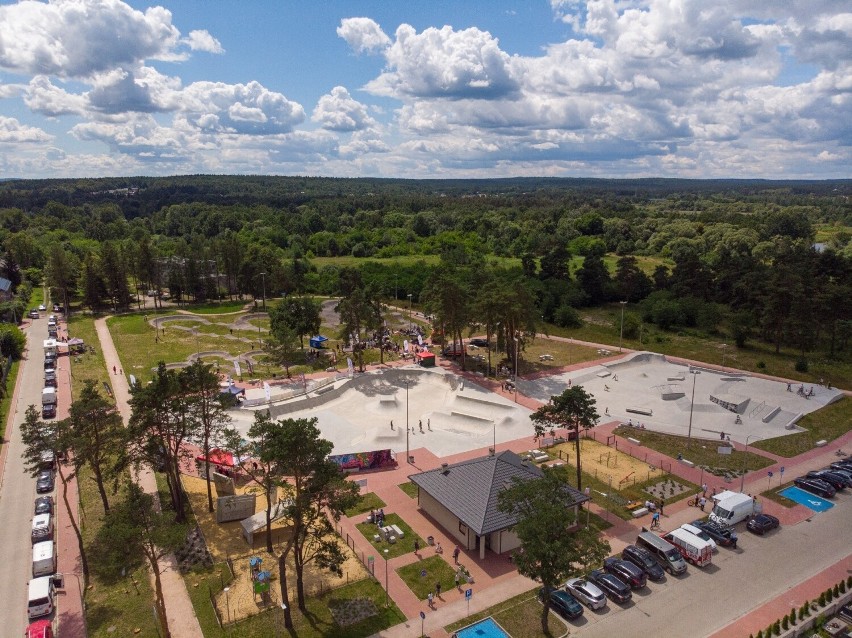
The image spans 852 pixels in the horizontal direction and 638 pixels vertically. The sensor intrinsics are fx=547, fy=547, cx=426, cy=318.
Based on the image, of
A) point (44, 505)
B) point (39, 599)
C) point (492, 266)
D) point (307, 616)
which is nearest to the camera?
point (39, 599)

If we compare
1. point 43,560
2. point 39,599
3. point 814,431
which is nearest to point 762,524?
point 814,431

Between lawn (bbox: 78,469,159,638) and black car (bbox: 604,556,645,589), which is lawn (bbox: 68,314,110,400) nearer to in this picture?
lawn (bbox: 78,469,159,638)

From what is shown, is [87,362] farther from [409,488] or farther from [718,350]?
[718,350]

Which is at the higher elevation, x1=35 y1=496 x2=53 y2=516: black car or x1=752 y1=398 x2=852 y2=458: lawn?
x1=35 y1=496 x2=53 y2=516: black car

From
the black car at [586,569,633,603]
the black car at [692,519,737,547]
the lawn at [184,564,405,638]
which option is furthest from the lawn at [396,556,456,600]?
the black car at [692,519,737,547]

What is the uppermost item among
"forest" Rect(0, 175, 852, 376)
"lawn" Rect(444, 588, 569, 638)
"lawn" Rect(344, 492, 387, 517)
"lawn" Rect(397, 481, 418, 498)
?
"forest" Rect(0, 175, 852, 376)

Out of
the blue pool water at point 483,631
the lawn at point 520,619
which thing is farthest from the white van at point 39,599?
the blue pool water at point 483,631
